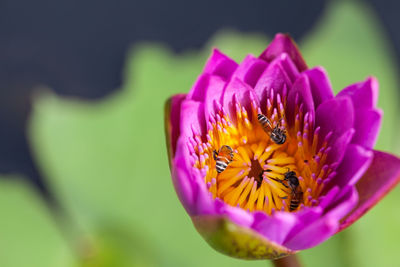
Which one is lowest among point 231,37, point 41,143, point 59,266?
point 59,266

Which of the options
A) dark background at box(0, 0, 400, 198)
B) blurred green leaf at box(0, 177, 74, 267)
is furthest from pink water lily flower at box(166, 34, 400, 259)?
dark background at box(0, 0, 400, 198)

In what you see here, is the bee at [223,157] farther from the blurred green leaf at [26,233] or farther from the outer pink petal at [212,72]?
the blurred green leaf at [26,233]

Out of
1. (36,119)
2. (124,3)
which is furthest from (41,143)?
(124,3)

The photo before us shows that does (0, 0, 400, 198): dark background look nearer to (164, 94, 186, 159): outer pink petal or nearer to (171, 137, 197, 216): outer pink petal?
(164, 94, 186, 159): outer pink petal

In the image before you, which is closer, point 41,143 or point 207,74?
point 207,74

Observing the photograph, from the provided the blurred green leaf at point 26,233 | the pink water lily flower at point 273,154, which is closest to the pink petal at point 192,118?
the pink water lily flower at point 273,154

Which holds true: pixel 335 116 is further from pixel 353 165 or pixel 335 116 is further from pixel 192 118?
pixel 192 118

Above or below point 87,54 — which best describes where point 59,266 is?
below

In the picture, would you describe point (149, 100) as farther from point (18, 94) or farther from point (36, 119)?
point (18, 94)
